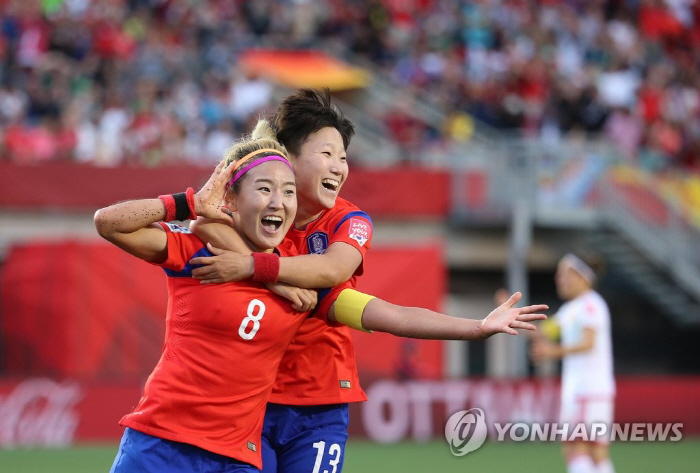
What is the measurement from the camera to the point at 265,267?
→ 4.50 m

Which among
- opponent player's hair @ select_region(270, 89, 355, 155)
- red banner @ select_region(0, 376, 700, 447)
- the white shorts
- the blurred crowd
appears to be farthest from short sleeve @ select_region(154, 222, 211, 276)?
the blurred crowd

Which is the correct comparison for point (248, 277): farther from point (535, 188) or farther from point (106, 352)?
point (535, 188)

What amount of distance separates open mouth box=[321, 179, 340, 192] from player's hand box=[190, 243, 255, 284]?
886 mm

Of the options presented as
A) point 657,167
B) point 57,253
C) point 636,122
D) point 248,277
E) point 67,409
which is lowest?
point 248,277

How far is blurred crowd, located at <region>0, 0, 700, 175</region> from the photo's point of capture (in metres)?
17.6

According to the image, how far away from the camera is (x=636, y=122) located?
812 inches

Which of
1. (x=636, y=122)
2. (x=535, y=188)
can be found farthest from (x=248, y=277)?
(x=636, y=122)

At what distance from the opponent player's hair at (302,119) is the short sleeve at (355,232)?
0.39 metres

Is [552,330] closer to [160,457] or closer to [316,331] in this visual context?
[316,331]

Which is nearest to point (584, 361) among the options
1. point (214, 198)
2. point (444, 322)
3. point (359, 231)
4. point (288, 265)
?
point (359, 231)

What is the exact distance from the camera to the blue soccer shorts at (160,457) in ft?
14.1

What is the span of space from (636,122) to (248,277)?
17220 millimetres

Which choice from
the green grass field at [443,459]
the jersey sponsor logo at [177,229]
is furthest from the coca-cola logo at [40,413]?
the jersey sponsor logo at [177,229]

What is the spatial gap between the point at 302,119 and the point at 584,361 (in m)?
5.13
